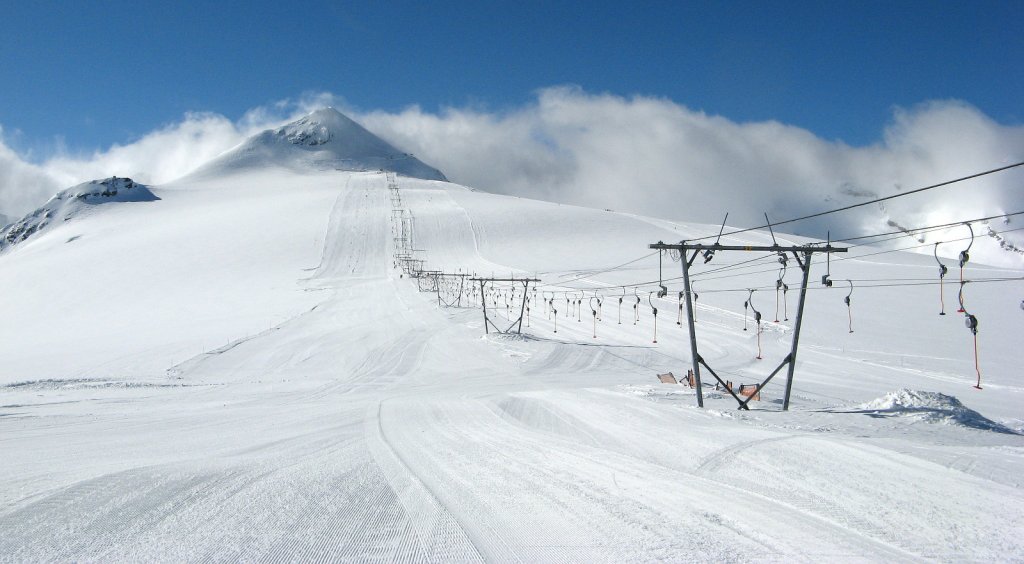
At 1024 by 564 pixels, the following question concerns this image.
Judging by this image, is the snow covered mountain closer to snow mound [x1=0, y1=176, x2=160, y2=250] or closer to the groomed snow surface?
the groomed snow surface

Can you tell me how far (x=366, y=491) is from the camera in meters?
6.82

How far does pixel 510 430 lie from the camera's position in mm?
10703

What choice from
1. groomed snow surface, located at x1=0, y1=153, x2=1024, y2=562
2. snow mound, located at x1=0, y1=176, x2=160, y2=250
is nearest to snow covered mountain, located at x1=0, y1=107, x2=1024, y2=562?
groomed snow surface, located at x1=0, y1=153, x2=1024, y2=562

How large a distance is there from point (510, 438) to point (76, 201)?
501 feet

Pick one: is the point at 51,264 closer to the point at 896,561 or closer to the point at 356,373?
the point at 356,373

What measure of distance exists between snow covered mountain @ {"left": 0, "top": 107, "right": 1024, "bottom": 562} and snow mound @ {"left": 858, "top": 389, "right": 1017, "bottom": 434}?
0.08 m

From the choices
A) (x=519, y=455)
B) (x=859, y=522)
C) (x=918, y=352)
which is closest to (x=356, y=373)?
(x=519, y=455)

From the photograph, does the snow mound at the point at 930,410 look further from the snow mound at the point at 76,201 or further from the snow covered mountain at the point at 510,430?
the snow mound at the point at 76,201

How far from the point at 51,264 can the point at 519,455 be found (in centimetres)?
8573

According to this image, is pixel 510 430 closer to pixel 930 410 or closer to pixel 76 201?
pixel 930 410

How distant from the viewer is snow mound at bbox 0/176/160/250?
125938 millimetres

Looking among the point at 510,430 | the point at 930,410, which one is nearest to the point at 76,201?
the point at 510,430

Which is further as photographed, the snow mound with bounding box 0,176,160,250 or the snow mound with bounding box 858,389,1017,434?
the snow mound with bounding box 0,176,160,250

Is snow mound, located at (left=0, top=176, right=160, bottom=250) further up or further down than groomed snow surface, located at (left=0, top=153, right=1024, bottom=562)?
further up
